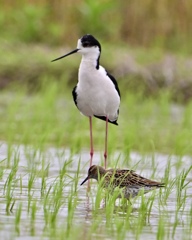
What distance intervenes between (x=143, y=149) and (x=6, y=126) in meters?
2.04

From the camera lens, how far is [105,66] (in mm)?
15258

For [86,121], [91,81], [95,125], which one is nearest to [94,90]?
[91,81]

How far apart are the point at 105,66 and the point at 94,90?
6.73 metres

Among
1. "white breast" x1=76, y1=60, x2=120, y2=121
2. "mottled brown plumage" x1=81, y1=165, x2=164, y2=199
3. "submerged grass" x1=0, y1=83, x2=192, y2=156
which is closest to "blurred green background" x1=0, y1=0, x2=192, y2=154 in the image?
"submerged grass" x1=0, y1=83, x2=192, y2=156

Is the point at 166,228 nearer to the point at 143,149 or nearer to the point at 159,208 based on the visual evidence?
the point at 159,208

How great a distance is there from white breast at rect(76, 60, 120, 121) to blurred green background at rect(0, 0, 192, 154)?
492mm

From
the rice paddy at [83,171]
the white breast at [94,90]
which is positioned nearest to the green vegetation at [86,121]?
the rice paddy at [83,171]

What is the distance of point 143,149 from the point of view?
1019cm

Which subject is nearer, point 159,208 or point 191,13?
point 159,208

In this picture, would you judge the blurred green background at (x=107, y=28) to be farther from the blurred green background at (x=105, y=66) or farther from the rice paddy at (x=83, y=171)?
the rice paddy at (x=83, y=171)

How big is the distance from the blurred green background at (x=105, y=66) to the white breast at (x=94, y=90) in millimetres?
492

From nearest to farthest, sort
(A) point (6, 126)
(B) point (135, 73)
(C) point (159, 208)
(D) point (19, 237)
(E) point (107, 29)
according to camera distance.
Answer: (D) point (19, 237) → (C) point (159, 208) → (A) point (6, 126) → (B) point (135, 73) → (E) point (107, 29)

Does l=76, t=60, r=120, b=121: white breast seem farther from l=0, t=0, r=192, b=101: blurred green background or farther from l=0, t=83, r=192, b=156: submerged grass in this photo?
l=0, t=0, r=192, b=101: blurred green background

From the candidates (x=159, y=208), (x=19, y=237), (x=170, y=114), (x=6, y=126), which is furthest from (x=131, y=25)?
(x=19, y=237)
